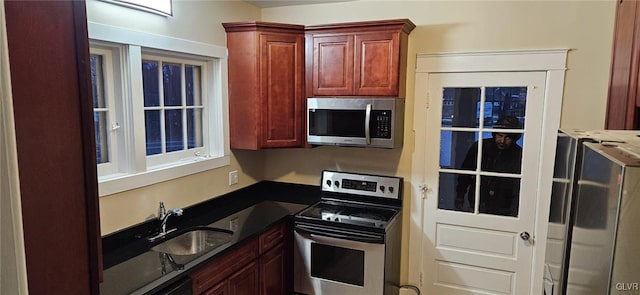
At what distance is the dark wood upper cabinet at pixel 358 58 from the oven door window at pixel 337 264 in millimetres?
1092

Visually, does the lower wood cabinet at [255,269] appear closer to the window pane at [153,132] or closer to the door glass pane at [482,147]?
the window pane at [153,132]

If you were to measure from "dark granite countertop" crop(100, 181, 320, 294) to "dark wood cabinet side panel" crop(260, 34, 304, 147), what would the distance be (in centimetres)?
49

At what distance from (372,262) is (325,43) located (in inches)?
61.3

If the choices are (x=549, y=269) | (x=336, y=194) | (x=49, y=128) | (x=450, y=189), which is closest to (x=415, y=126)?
(x=450, y=189)

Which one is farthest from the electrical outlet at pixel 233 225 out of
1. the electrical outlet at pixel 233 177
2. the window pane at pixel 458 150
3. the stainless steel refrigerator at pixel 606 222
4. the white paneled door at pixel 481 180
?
the stainless steel refrigerator at pixel 606 222

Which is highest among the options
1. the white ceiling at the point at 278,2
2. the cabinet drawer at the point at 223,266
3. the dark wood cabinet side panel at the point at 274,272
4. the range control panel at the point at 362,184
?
the white ceiling at the point at 278,2

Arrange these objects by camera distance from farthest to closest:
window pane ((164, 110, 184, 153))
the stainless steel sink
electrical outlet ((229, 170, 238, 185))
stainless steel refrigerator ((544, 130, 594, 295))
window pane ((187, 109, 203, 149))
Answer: electrical outlet ((229, 170, 238, 185))
window pane ((187, 109, 203, 149))
window pane ((164, 110, 184, 153))
the stainless steel sink
stainless steel refrigerator ((544, 130, 594, 295))

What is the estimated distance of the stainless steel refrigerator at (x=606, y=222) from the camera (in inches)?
27.0

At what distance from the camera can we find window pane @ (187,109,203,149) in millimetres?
2844

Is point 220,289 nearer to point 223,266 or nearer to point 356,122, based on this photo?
point 223,266

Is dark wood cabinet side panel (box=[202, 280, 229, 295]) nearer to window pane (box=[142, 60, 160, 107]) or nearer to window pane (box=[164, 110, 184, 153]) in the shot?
window pane (box=[164, 110, 184, 153])

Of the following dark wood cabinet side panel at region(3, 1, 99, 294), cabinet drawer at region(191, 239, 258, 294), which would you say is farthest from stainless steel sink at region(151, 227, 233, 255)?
dark wood cabinet side panel at region(3, 1, 99, 294)

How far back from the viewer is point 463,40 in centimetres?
275

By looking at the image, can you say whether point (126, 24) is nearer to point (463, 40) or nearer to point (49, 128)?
point (49, 128)
